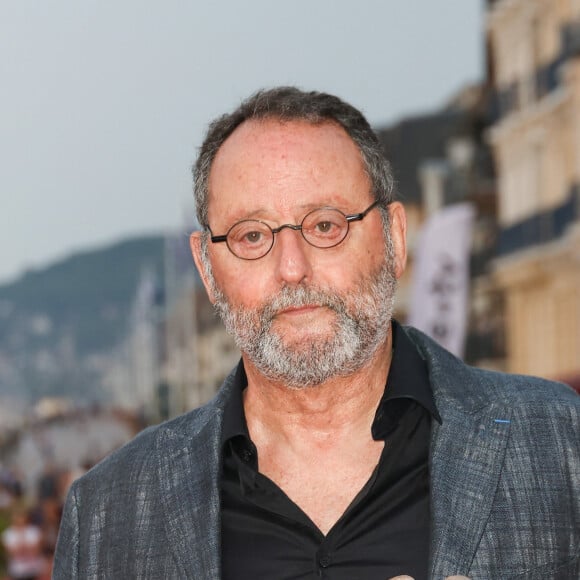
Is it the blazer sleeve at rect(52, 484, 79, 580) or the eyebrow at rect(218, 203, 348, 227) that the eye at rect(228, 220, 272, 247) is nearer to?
the eyebrow at rect(218, 203, 348, 227)

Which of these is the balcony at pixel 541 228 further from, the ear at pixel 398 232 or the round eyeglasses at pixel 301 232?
the round eyeglasses at pixel 301 232

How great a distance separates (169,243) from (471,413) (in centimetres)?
3561

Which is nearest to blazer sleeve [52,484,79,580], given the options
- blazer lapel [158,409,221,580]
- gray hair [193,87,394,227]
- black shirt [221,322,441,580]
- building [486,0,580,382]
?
blazer lapel [158,409,221,580]

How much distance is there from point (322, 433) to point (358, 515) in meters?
0.37

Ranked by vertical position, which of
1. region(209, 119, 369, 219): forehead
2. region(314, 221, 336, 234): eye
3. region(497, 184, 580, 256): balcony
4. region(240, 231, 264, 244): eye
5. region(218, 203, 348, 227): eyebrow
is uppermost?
region(209, 119, 369, 219): forehead

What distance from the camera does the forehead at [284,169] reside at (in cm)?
369

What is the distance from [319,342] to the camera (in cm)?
367

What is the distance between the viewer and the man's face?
3646 millimetres

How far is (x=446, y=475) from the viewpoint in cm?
350

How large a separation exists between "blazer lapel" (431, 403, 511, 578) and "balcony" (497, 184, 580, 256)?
23.8 meters

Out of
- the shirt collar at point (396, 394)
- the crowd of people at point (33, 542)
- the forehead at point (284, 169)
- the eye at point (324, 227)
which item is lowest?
the crowd of people at point (33, 542)

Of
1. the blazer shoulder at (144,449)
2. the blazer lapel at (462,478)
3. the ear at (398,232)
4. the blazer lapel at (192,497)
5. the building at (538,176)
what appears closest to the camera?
the blazer lapel at (462,478)

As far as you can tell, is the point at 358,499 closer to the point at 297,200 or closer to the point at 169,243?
the point at 297,200

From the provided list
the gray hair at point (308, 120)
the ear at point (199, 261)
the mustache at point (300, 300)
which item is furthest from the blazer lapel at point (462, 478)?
the ear at point (199, 261)
